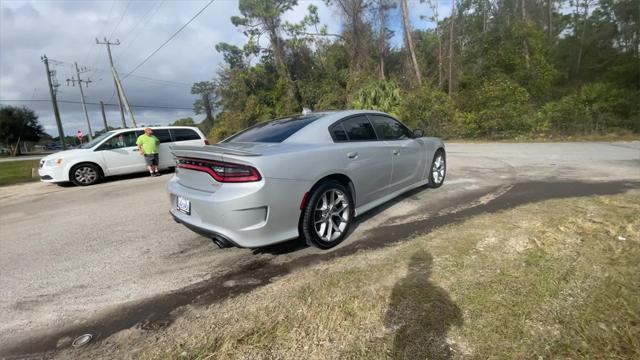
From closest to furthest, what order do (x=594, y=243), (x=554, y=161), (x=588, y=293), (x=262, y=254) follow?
(x=588, y=293), (x=594, y=243), (x=262, y=254), (x=554, y=161)

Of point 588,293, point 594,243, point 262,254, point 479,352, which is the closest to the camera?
point 479,352

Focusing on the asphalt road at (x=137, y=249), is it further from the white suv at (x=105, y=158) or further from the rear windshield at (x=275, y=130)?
the white suv at (x=105, y=158)

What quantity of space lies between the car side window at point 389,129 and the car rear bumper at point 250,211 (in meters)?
1.64

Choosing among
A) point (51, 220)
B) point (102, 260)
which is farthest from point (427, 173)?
point (51, 220)

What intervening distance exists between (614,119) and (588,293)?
17.0 metres

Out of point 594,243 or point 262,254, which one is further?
point 262,254

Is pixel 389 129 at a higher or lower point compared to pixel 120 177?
higher

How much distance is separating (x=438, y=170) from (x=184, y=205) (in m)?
4.40

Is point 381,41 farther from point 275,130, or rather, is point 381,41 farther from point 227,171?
point 227,171

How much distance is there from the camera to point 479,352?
1.73m

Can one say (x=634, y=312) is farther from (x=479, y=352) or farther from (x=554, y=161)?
(x=554, y=161)

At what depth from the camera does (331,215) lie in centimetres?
336

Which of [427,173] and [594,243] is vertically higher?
[427,173]

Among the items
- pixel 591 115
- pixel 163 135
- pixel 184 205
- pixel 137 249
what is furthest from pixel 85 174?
pixel 591 115
